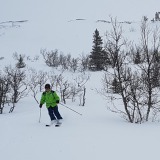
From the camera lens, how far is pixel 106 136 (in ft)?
27.8

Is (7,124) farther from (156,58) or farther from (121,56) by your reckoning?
(156,58)

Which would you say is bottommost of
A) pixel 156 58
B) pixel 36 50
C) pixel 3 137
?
pixel 3 137

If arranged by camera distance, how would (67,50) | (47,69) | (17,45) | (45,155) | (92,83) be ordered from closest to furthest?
(45,155)
(92,83)
(47,69)
(67,50)
(17,45)

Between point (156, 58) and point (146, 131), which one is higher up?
point (156, 58)

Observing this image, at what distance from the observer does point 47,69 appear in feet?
142

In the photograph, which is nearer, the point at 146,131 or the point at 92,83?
the point at 146,131

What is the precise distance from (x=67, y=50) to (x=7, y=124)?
179ft

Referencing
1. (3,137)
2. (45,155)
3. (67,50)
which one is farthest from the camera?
(67,50)

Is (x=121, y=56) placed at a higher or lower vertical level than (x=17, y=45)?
lower

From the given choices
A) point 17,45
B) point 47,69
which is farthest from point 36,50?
point 47,69

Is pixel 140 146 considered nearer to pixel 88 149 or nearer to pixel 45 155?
pixel 88 149

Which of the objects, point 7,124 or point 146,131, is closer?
point 146,131

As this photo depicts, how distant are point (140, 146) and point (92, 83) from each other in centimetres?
2940

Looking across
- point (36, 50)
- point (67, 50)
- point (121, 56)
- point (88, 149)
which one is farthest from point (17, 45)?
point (88, 149)
